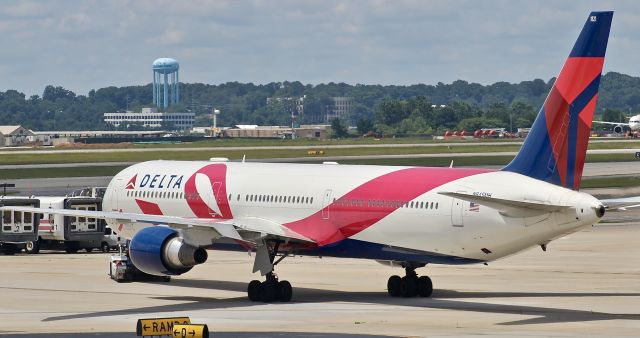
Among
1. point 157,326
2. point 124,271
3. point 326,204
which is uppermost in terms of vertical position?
point 326,204

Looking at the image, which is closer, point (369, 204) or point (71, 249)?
point (369, 204)

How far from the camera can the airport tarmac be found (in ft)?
123

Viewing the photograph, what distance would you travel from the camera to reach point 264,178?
47875 millimetres

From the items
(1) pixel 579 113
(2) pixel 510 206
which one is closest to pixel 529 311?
(2) pixel 510 206

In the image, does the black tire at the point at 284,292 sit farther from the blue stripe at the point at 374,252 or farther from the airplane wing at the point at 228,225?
the blue stripe at the point at 374,252

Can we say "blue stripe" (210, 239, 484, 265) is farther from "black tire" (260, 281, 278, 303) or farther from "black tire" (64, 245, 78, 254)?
"black tire" (64, 245, 78, 254)

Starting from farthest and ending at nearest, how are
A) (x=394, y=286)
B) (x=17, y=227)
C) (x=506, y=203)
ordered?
1. (x=17, y=227)
2. (x=394, y=286)
3. (x=506, y=203)

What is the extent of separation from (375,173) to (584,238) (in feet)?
88.9

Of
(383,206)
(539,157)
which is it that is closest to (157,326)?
(383,206)

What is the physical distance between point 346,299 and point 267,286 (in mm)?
2625

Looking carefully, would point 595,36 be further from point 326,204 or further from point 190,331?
point 190,331

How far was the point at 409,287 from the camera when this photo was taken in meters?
A: 45.5

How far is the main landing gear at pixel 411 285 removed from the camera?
45500 millimetres

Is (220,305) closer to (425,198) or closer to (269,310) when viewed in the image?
(269,310)
